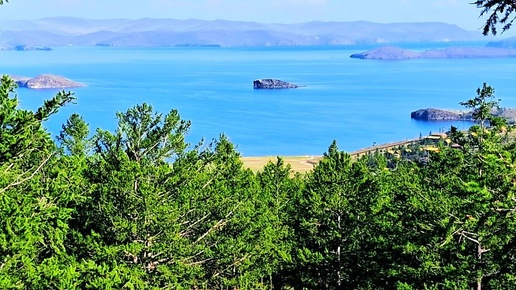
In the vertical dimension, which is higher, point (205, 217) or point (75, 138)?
point (75, 138)

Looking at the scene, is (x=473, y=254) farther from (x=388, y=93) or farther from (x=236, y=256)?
(x=388, y=93)

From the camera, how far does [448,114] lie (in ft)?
506

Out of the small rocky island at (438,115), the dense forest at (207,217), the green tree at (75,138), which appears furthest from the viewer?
the small rocky island at (438,115)

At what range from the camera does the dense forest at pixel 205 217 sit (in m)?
9.05

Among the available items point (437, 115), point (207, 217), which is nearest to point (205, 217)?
point (207, 217)

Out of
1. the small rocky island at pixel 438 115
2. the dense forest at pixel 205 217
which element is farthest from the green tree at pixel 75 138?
the small rocky island at pixel 438 115

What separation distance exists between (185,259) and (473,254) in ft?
22.9

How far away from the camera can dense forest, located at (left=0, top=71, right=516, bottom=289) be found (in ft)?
29.7

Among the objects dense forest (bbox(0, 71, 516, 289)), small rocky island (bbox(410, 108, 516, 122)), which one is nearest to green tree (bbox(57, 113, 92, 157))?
dense forest (bbox(0, 71, 516, 289))

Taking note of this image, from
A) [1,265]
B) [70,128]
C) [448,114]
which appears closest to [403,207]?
[1,265]

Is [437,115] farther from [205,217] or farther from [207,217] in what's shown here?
[205,217]

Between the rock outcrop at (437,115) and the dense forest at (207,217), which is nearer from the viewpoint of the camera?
the dense forest at (207,217)

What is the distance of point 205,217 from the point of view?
53.0ft

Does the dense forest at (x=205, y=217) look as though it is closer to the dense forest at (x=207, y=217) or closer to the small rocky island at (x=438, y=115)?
the dense forest at (x=207, y=217)
